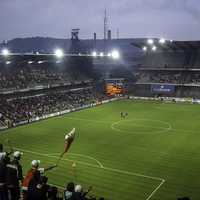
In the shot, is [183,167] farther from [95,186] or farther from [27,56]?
[27,56]

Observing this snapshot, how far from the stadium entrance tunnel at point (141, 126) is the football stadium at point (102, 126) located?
135mm

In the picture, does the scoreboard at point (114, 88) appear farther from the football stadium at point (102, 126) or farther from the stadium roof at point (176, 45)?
the stadium roof at point (176, 45)

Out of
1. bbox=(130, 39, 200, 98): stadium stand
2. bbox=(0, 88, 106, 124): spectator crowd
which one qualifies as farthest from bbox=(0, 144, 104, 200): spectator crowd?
bbox=(130, 39, 200, 98): stadium stand

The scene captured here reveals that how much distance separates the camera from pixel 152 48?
300 ft

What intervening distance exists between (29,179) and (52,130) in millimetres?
36887

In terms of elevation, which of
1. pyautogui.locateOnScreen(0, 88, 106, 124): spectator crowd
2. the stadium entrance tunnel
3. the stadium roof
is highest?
the stadium roof

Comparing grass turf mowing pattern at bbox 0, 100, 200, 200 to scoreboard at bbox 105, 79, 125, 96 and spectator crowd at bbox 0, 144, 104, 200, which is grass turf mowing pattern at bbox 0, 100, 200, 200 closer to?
spectator crowd at bbox 0, 144, 104, 200

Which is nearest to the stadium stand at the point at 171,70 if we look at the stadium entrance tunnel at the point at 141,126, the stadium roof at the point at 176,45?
the stadium roof at the point at 176,45

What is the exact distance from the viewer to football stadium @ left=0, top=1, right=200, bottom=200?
2453 centimetres

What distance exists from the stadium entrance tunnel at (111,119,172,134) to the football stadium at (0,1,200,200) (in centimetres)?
13

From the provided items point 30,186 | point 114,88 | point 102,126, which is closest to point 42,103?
point 102,126

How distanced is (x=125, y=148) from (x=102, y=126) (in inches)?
500

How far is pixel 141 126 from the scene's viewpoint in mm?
48938

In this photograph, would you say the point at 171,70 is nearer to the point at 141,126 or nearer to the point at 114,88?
the point at 114,88
